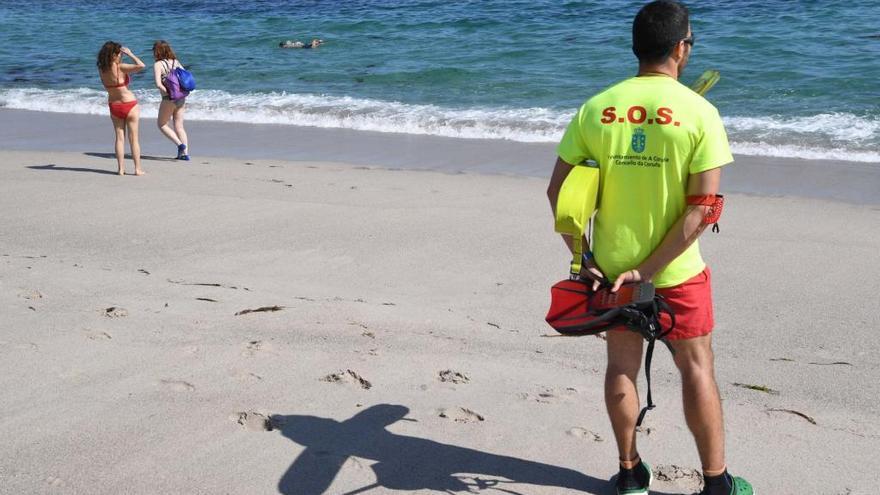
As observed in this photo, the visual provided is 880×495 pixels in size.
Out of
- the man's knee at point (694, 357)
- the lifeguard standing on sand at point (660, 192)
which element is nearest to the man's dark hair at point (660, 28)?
the lifeguard standing on sand at point (660, 192)

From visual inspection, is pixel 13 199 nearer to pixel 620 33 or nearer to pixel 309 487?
pixel 309 487

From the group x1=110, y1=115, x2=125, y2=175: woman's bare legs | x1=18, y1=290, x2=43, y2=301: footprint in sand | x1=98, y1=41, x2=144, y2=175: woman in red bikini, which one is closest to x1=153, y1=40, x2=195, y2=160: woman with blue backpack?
x1=98, y1=41, x2=144, y2=175: woman in red bikini

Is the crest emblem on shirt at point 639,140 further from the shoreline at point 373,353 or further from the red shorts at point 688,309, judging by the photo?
the shoreline at point 373,353

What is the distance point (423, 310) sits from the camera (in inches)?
207

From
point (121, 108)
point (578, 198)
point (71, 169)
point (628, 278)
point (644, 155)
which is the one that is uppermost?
point (644, 155)

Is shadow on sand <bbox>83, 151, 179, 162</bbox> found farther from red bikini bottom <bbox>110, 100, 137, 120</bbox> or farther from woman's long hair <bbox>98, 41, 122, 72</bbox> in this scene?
woman's long hair <bbox>98, 41, 122, 72</bbox>

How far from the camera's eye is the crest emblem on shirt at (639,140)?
290cm

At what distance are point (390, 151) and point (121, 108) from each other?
292 centimetres

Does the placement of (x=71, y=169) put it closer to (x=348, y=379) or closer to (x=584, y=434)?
(x=348, y=379)

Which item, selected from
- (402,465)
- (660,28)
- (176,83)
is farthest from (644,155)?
(176,83)

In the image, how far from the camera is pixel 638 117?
2.90 metres

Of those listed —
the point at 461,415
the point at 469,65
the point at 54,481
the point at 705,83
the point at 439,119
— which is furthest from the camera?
the point at 469,65

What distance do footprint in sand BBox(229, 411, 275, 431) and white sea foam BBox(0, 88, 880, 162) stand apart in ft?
25.9

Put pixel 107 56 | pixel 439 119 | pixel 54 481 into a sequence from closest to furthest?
1. pixel 54 481
2. pixel 107 56
3. pixel 439 119
